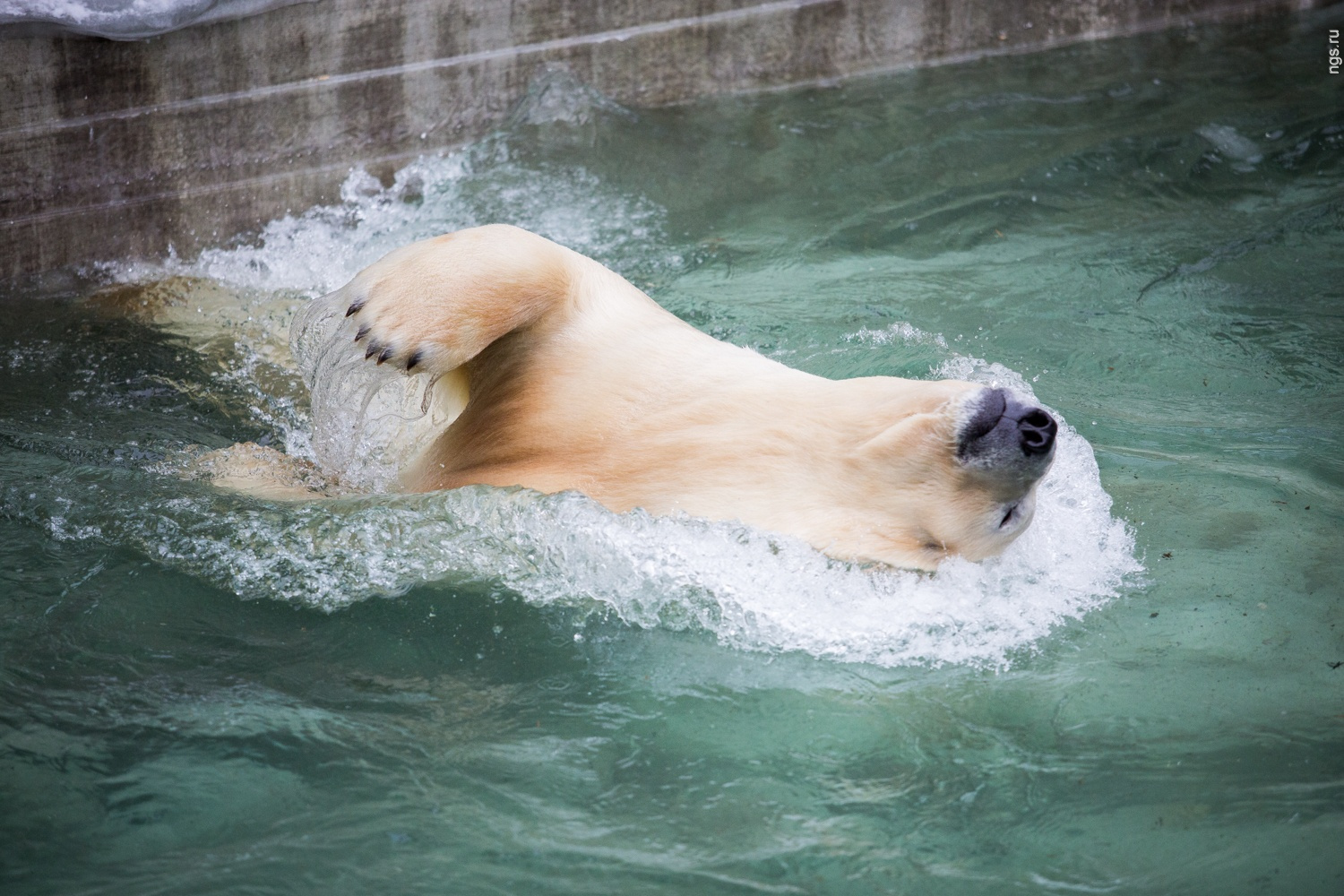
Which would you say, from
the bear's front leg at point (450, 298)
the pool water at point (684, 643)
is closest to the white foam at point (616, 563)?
the pool water at point (684, 643)

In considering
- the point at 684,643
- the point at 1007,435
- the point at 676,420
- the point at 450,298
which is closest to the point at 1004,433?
the point at 1007,435

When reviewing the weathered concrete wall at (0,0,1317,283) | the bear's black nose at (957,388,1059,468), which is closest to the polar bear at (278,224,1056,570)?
the bear's black nose at (957,388,1059,468)

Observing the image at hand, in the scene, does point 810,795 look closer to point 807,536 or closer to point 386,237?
point 807,536

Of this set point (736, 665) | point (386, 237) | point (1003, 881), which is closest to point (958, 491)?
point (736, 665)

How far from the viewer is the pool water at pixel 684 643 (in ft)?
7.20

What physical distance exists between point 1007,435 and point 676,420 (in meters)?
0.77

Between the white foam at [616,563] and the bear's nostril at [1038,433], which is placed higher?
the bear's nostril at [1038,433]

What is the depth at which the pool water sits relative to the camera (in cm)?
219

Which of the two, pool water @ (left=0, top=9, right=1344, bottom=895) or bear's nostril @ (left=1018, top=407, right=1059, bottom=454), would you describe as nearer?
pool water @ (left=0, top=9, right=1344, bottom=895)

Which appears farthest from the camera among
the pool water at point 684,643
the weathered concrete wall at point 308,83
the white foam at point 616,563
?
the weathered concrete wall at point 308,83

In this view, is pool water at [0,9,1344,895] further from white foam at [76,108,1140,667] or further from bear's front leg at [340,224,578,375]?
bear's front leg at [340,224,578,375]

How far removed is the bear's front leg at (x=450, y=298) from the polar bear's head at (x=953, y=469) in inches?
36.0

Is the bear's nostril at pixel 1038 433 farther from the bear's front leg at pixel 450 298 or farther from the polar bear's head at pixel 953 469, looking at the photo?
the bear's front leg at pixel 450 298

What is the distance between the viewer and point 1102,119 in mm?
6262
